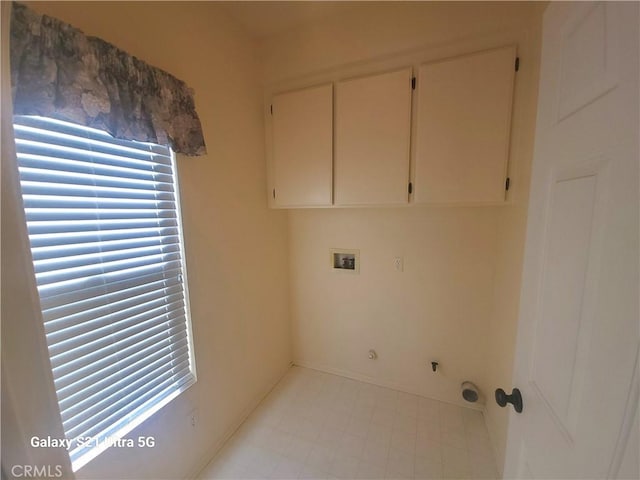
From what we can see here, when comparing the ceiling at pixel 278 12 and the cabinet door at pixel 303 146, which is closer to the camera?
the ceiling at pixel 278 12

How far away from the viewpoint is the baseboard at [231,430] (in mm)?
1417

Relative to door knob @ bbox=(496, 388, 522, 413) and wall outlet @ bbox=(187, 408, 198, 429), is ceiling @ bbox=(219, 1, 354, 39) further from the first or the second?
wall outlet @ bbox=(187, 408, 198, 429)

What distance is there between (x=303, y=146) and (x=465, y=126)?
96 cm

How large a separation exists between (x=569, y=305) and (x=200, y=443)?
1.82 metres

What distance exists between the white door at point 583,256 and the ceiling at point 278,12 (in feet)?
3.97

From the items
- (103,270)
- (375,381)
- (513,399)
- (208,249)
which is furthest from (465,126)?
(375,381)

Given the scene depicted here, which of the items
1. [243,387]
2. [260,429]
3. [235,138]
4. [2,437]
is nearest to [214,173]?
[235,138]

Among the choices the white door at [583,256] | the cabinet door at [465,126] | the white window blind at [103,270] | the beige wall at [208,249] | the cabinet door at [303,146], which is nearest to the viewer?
the white door at [583,256]

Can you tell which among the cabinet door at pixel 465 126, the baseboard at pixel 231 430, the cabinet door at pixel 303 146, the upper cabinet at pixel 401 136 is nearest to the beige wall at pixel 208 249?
the baseboard at pixel 231 430

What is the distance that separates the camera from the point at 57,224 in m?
0.84

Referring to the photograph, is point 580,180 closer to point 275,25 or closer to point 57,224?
point 57,224

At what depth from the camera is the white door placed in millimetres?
394

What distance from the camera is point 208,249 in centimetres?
142

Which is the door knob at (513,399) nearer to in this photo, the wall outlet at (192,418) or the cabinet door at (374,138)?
the cabinet door at (374,138)
